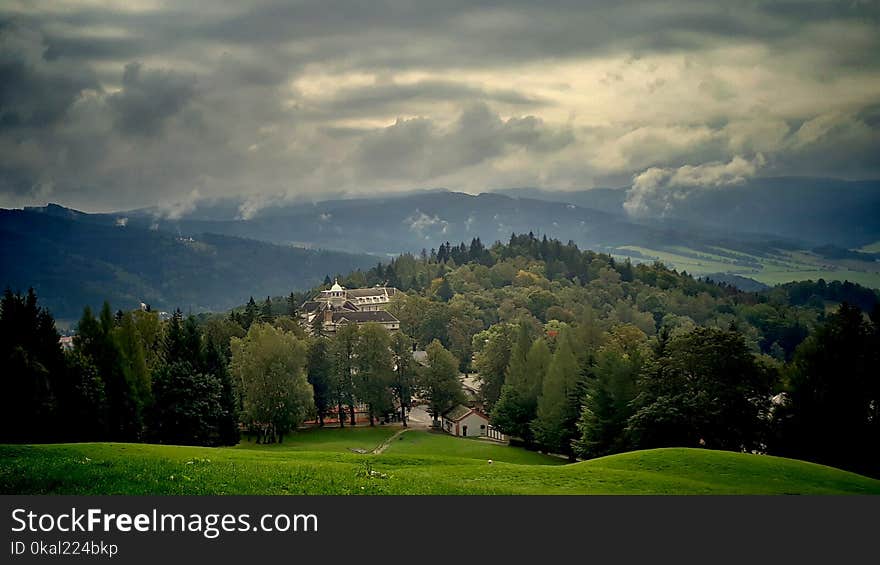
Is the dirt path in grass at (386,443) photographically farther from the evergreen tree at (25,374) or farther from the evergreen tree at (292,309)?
the evergreen tree at (292,309)

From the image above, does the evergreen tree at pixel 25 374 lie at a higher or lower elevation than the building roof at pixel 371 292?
lower

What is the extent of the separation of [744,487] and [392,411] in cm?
4971

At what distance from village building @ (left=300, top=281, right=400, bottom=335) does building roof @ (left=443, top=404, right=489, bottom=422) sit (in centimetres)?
3224

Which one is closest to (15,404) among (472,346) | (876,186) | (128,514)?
(128,514)

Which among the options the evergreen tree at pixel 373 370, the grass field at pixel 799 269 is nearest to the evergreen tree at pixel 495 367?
the evergreen tree at pixel 373 370

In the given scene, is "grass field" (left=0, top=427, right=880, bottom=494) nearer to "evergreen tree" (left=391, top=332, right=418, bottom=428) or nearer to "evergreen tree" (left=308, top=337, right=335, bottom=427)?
"evergreen tree" (left=308, top=337, right=335, bottom=427)

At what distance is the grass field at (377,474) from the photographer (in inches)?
752

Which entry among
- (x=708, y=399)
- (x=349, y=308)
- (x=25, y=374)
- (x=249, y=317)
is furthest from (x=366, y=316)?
(x=25, y=374)

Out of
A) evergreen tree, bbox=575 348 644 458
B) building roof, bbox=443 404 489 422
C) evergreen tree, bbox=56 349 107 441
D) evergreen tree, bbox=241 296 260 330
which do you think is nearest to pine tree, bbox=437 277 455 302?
evergreen tree, bbox=241 296 260 330

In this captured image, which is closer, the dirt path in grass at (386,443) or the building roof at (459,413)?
the dirt path in grass at (386,443)

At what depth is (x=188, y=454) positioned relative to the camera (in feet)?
83.3

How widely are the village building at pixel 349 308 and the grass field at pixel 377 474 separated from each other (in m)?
76.1

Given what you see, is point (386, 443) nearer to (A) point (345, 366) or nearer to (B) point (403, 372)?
(A) point (345, 366)

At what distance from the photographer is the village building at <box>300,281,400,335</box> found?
11381cm
